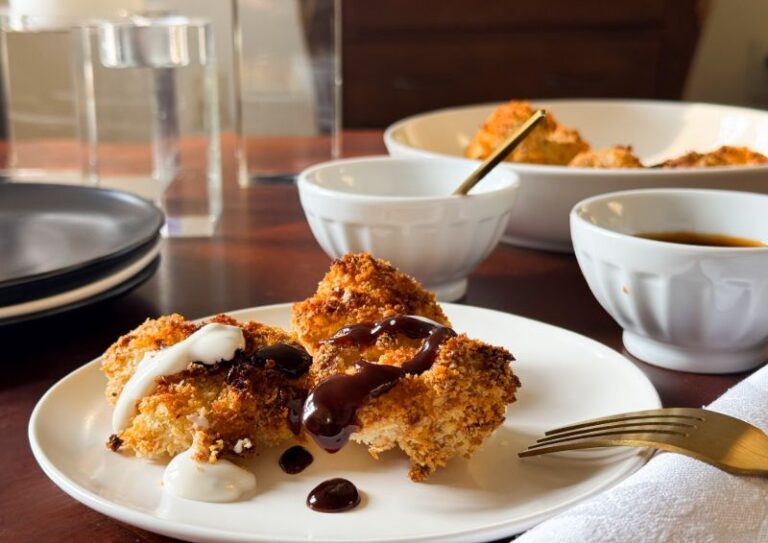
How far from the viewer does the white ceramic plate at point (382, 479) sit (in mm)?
666

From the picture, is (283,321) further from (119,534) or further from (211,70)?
(211,70)

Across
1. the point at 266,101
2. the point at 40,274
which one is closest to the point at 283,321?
the point at 40,274

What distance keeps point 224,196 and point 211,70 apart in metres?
0.26

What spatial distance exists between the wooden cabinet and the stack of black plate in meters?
2.79

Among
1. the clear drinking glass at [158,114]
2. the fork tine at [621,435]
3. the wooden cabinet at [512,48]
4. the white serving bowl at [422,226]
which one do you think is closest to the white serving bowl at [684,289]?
the white serving bowl at [422,226]

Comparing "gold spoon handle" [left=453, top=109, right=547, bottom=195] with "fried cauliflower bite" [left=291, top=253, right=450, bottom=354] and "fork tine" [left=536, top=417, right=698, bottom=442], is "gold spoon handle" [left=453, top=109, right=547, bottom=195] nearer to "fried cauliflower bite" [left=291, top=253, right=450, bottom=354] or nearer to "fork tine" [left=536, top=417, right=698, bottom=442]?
→ "fried cauliflower bite" [left=291, top=253, right=450, bottom=354]

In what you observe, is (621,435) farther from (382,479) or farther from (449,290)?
(449,290)

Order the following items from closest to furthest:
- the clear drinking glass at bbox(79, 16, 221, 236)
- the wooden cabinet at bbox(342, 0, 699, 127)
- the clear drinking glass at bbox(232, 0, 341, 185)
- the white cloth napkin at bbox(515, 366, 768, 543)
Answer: the white cloth napkin at bbox(515, 366, 768, 543)
the clear drinking glass at bbox(79, 16, 221, 236)
the clear drinking glass at bbox(232, 0, 341, 185)
the wooden cabinet at bbox(342, 0, 699, 127)

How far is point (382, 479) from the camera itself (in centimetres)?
75

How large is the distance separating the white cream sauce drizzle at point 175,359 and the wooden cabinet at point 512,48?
11.2ft

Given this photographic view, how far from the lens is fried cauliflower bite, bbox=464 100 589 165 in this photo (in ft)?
4.82

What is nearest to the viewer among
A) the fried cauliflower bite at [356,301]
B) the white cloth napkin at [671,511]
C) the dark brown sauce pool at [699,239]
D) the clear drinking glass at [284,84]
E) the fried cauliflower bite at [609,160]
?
the white cloth napkin at [671,511]

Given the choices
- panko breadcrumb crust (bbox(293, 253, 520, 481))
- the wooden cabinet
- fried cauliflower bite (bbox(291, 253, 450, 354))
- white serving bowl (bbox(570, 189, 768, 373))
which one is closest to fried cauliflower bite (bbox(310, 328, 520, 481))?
panko breadcrumb crust (bbox(293, 253, 520, 481))

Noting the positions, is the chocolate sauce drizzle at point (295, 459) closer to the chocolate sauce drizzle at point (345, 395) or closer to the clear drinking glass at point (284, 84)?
the chocolate sauce drizzle at point (345, 395)
